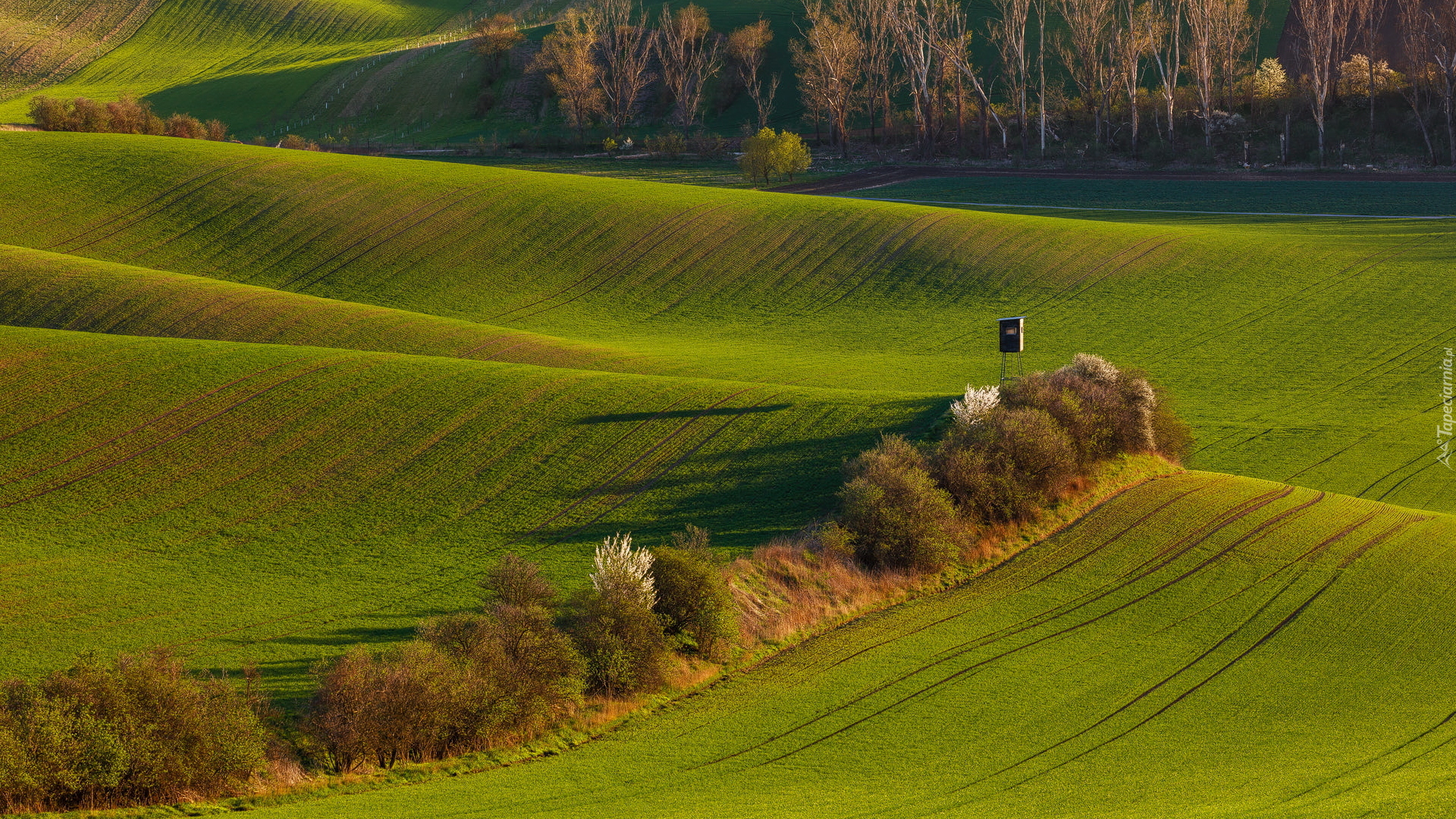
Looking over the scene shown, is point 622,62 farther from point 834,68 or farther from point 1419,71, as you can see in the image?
point 1419,71

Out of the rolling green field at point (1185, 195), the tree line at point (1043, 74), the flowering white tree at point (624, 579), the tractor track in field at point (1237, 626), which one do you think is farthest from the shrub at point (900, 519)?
the tree line at point (1043, 74)

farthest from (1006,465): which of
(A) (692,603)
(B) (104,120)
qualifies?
(B) (104,120)

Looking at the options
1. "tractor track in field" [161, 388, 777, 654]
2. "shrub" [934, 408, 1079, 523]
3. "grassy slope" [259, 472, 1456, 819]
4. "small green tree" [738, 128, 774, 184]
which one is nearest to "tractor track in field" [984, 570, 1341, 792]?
"grassy slope" [259, 472, 1456, 819]

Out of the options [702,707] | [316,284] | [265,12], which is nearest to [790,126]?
[316,284]

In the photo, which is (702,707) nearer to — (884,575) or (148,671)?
(884,575)

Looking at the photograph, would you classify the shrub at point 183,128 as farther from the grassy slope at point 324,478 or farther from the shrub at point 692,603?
the shrub at point 692,603
